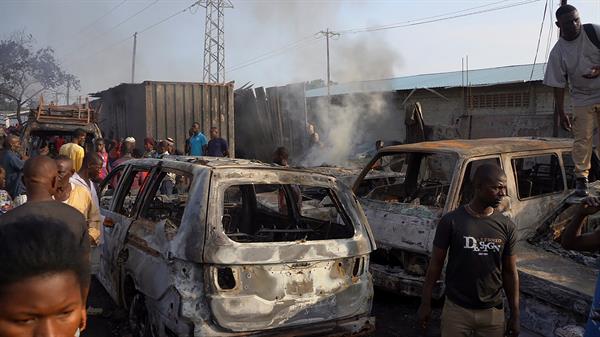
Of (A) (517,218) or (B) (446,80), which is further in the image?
(B) (446,80)

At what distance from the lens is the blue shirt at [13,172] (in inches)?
259

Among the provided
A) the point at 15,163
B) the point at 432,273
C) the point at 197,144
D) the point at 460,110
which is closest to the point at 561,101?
the point at 432,273

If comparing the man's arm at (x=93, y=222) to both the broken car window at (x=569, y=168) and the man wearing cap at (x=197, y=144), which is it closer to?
the broken car window at (x=569, y=168)

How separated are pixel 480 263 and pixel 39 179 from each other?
8.95 ft

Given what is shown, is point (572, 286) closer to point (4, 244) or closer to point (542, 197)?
point (542, 197)

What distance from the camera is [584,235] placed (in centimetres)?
263

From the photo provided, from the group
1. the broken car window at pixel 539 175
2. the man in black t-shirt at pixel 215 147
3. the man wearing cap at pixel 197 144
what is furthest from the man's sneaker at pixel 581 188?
the man wearing cap at pixel 197 144

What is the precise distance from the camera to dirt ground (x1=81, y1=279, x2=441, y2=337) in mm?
4531

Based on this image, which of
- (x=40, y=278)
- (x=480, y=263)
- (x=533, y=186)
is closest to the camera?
(x=40, y=278)

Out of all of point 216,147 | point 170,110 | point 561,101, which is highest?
point 170,110

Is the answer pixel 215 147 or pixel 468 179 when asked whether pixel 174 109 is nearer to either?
pixel 215 147

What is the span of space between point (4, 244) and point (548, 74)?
16.8ft

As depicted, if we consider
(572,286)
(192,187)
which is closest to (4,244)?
(192,187)

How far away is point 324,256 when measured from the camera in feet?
11.4
